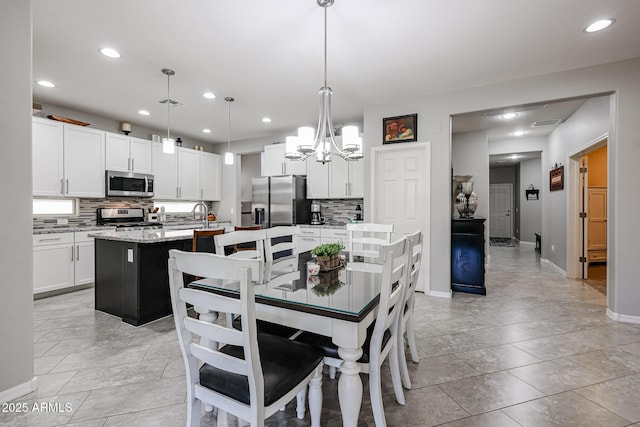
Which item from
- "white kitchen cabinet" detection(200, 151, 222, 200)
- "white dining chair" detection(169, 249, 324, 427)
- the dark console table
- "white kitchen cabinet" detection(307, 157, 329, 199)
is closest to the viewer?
"white dining chair" detection(169, 249, 324, 427)

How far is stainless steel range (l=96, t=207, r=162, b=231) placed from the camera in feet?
15.9

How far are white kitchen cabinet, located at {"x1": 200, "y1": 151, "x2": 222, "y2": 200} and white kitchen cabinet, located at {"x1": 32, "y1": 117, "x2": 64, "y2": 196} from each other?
233 cm

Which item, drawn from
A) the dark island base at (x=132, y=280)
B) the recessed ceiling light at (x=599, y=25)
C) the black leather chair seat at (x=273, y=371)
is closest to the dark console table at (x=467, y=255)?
the recessed ceiling light at (x=599, y=25)

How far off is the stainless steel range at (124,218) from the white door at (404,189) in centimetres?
386

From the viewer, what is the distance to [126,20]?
2.36 meters

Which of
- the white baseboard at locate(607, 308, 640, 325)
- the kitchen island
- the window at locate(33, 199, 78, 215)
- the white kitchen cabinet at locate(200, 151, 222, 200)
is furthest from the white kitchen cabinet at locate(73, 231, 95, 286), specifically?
the white baseboard at locate(607, 308, 640, 325)

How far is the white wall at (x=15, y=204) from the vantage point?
1780 mm

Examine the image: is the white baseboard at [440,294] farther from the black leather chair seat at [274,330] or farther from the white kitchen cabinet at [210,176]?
the white kitchen cabinet at [210,176]

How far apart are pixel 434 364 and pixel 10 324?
9.06 ft

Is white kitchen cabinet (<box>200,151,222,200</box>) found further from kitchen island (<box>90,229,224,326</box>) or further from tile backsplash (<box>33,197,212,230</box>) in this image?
kitchen island (<box>90,229,224,326</box>)

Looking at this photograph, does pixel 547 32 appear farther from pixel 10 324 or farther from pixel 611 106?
pixel 10 324

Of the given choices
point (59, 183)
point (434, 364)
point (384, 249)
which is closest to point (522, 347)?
point (434, 364)

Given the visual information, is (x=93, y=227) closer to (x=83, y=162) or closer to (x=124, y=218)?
(x=124, y=218)

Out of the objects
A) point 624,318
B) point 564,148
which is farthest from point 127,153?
point 564,148
